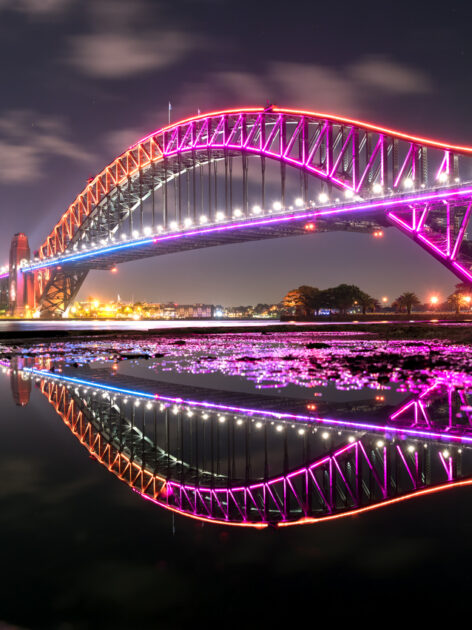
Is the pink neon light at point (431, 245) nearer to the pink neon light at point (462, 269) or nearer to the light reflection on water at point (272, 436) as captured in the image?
the pink neon light at point (462, 269)

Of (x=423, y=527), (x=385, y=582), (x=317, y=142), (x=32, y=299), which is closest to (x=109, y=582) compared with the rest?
(x=385, y=582)

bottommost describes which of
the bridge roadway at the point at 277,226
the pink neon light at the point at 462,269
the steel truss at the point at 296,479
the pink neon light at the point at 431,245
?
the steel truss at the point at 296,479

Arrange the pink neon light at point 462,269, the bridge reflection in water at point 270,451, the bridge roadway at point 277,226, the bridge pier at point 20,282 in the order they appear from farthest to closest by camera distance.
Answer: the bridge pier at point 20,282, the bridge roadway at point 277,226, the pink neon light at point 462,269, the bridge reflection in water at point 270,451

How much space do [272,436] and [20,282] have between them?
329ft

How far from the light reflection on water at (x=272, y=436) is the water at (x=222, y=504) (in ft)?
0.08

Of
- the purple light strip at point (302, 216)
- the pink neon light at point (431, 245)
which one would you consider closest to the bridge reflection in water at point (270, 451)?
the pink neon light at point (431, 245)

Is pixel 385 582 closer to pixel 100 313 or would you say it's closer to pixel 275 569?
pixel 275 569

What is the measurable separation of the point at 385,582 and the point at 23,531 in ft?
6.27

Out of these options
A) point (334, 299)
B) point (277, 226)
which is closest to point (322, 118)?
point (277, 226)

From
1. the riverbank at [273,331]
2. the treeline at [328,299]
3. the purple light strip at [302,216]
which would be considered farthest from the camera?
the treeline at [328,299]

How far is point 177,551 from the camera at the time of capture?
8.93 feet

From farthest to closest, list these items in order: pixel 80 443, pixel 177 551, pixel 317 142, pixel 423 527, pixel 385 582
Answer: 1. pixel 317 142
2. pixel 80 443
3. pixel 423 527
4. pixel 177 551
5. pixel 385 582

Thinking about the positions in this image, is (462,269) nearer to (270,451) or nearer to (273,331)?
(273,331)

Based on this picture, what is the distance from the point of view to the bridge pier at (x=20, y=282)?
314 feet
